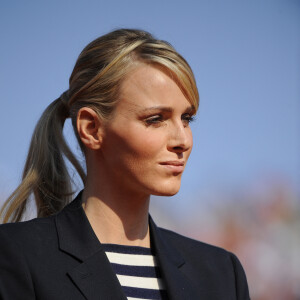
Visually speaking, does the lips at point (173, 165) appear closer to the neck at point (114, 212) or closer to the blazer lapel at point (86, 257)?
the neck at point (114, 212)

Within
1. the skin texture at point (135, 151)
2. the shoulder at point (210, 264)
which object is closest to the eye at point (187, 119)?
the skin texture at point (135, 151)

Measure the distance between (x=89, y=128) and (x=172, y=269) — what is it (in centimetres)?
79

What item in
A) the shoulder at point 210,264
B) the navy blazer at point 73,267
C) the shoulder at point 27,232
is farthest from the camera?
the shoulder at point 210,264

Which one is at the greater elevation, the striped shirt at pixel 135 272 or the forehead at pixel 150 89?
the forehead at pixel 150 89

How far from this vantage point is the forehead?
296 centimetres

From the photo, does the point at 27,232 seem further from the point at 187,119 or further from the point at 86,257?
the point at 187,119

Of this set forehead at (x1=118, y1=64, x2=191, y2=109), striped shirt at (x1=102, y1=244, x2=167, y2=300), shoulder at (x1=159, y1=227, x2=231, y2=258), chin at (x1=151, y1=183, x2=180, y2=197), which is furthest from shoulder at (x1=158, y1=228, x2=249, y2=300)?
forehead at (x1=118, y1=64, x2=191, y2=109)

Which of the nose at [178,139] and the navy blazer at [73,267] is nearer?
the navy blazer at [73,267]

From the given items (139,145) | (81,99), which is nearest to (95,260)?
(139,145)

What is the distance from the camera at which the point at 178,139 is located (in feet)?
9.64

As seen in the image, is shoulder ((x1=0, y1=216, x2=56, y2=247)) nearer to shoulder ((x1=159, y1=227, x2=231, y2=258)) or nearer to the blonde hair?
the blonde hair

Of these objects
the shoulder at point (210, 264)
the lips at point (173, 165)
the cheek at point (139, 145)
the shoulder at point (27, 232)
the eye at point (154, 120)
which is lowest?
the shoulder at point (210, 264)

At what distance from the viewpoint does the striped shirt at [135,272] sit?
2.95m

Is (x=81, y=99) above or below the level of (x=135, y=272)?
above
